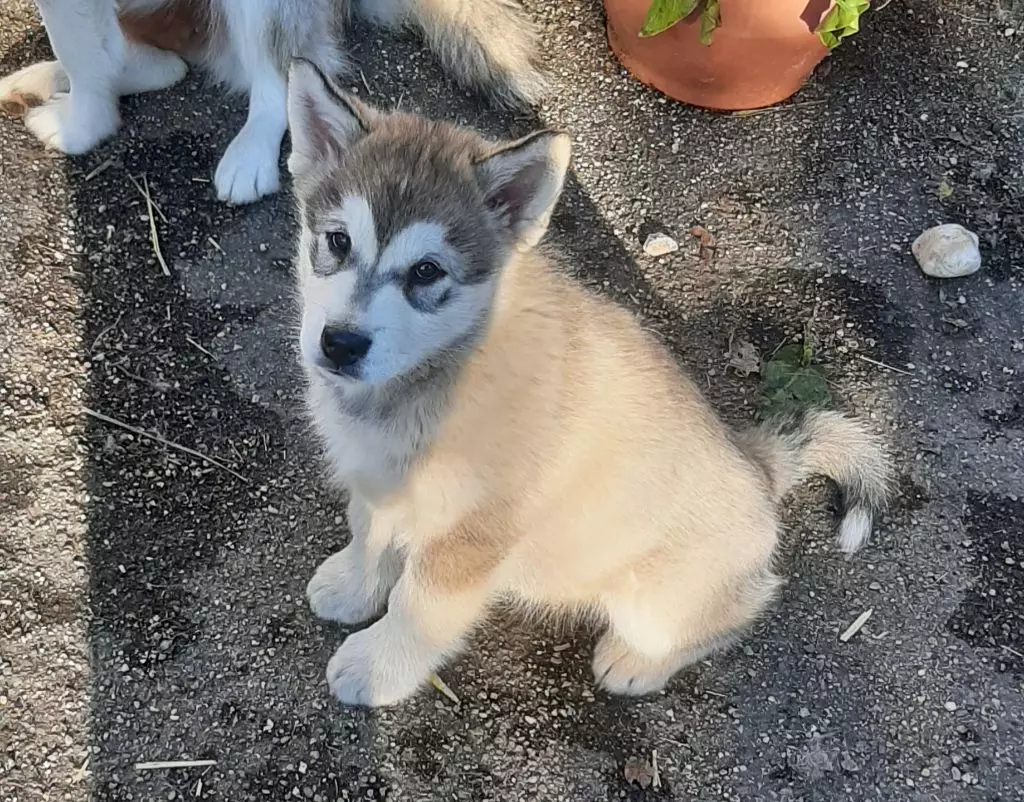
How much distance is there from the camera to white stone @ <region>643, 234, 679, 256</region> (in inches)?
161

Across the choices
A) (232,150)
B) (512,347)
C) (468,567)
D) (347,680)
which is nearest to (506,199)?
(512,347)

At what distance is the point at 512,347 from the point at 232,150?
202cm

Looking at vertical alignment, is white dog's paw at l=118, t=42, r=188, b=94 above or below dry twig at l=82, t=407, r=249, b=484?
above

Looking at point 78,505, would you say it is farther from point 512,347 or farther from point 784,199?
point 784,199

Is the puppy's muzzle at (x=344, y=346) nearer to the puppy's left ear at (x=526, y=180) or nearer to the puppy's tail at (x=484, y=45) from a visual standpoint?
the puppy's left ear at (x=526, y=180)

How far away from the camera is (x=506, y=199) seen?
242 cm

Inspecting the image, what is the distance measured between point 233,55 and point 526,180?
220 cm

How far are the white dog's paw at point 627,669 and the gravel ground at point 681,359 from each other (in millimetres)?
64

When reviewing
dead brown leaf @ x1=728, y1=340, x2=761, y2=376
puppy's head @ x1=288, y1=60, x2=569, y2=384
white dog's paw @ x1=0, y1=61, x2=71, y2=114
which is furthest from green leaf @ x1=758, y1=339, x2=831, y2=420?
white dog's paw @ x1=0, y1=61, x2=71, y2=114

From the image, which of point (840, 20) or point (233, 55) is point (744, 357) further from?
point (233, 55)

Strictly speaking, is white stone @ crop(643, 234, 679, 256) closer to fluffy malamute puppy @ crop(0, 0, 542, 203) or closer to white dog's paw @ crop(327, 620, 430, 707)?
fluffy malamute puppy @ crop(0, 0, 542, 203)

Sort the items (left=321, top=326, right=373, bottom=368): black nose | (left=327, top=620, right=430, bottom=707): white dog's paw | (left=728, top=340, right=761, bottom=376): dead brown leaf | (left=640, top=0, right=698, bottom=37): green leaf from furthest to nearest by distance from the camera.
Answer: (left=640, top=0, right=698, bottom=37): green leaf < (left=728, top=340, right=761, bottom=376): dead brown leaf < (left=327, top=620, right=430, bottom=707): white dog's paw < (left=321, top=326, right=373, bottom=368): black nose

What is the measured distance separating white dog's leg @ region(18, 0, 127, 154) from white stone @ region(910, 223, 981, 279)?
3126mm

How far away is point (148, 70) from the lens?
418 centimetres
